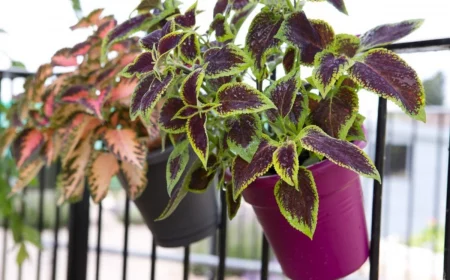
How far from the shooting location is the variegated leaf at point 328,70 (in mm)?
737

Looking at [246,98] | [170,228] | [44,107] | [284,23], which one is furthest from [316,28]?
[44,107]

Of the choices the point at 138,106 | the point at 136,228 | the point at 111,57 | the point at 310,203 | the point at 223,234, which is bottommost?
the point at 136,228

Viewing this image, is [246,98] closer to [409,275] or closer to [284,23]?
[284,23]

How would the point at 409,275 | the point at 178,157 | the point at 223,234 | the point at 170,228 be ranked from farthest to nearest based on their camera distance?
the point at 409,275 < the point at 223,234 < the point at 170,228 < the point at 178,157

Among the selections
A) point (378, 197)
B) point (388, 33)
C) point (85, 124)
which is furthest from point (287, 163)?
point (85, 124)

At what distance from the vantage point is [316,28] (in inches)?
33.0

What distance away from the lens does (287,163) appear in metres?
0.72

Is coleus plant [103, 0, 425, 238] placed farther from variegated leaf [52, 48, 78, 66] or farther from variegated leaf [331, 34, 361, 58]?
variegated leaf [52, 48, 78, 66]

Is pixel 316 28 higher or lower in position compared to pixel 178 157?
higher

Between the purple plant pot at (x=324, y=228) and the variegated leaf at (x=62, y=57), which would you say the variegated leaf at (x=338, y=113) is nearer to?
the purple plant pot at (x=324, y=228)

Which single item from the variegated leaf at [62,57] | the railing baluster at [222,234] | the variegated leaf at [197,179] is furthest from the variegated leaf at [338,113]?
the variegated leaf at [62,57]

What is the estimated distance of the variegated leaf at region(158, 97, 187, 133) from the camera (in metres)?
0.85

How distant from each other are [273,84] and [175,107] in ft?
0.52

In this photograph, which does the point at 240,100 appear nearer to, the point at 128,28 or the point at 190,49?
the point at 190,49
